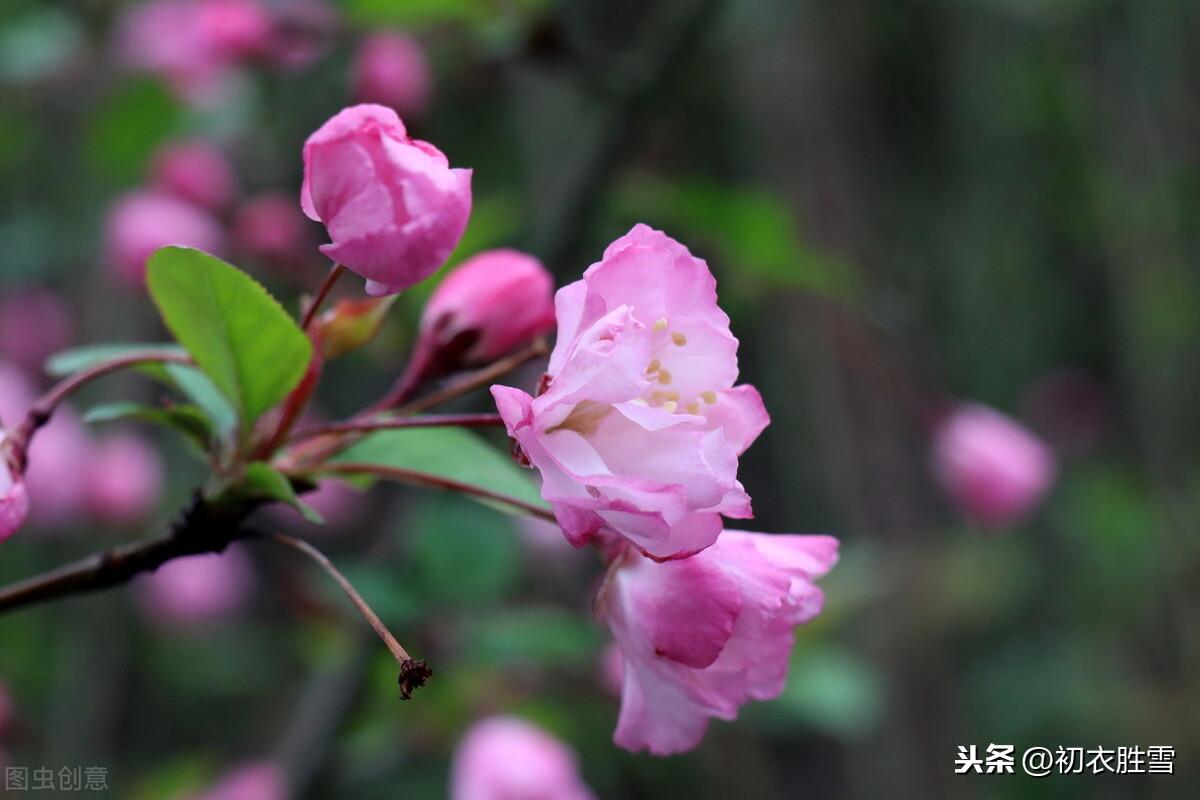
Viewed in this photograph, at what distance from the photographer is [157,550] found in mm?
435

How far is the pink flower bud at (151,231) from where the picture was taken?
1011 mm

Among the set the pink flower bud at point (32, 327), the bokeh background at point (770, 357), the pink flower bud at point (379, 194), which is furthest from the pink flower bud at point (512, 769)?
the pink flower bud at point (32, 327)

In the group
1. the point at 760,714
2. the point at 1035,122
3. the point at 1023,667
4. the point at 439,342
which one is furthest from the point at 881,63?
the point at 439,342

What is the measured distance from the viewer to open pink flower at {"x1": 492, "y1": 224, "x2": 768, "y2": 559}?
0.35 meters

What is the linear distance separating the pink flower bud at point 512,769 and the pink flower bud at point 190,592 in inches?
29.3

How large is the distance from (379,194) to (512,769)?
56 cm

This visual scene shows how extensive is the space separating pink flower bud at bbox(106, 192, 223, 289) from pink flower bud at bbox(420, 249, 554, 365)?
1.67ft

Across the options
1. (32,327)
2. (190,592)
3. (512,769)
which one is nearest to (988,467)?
(512,769)

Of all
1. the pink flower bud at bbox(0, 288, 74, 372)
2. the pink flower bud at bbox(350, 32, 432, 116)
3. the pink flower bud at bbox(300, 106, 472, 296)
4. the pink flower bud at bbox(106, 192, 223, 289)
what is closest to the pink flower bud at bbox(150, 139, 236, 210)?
the pink flower bud at bbox(106, 192, 223, 289)

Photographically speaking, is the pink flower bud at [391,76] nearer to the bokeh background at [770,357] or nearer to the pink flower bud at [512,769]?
the bokeh background at [770,357]

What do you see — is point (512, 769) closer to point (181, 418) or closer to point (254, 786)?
point (254, 786)

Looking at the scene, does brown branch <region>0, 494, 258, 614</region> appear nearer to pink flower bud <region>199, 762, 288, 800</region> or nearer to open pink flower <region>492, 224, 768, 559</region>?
open pink flower <region>492, 224, 768, 559</region>

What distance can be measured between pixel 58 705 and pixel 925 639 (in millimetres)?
1232

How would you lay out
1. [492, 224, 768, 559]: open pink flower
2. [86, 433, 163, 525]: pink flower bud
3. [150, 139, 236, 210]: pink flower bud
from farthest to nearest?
1. [86, 433, 163, 525]: pink flower bud
2. [150, 139, 236, 210]: pink flower bud
3. [492, 224, 768, 559]: open pink flower
